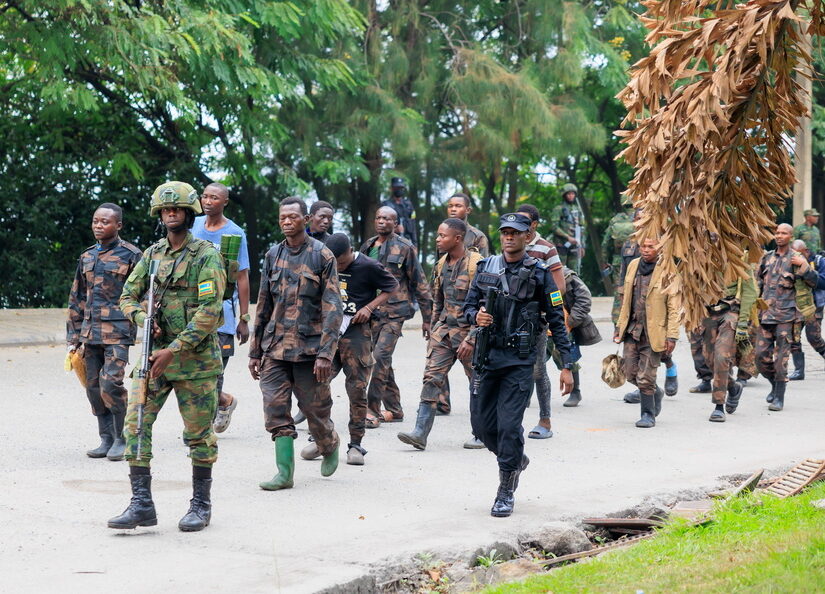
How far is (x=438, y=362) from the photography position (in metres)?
9.45

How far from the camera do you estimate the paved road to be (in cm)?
581

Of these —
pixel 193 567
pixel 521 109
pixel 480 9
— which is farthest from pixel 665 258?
pixel 480 9

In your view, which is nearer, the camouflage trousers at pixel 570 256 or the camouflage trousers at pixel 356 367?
the camouflage trousers at pixel 356 367

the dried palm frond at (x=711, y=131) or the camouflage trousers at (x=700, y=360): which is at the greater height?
the dried palm frond at (x=711, y=131)

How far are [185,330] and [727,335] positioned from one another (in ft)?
20.7

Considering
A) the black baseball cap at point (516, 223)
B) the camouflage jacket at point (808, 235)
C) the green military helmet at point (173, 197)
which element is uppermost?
the camouflage jacket at point (808, 235)

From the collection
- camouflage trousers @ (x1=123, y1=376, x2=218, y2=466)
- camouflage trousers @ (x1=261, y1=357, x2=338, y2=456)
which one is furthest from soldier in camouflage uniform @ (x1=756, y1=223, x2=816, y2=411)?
camouflage trousers @ (x1=123, y1=376, x2=218, y2=466)

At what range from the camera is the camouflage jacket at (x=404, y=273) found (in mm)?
10547

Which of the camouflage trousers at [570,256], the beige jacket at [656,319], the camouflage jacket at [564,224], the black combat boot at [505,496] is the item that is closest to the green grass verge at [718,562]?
the black combat boot at [505,496]

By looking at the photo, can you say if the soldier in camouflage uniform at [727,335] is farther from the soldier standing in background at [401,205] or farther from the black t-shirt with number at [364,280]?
the soldier standing in background at [401,205]

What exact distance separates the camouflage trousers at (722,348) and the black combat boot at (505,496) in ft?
14.8

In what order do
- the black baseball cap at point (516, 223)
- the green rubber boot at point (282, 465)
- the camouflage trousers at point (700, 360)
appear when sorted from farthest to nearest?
1. the camouflage trousers at point (700, 360)
2. the green rubber boot at point (282, 465)
3. the black baseball cap at point (516, 223)

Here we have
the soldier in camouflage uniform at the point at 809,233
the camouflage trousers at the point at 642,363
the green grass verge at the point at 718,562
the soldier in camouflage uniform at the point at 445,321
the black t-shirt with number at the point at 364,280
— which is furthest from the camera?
the soldier in camouflage uniform at the point at 809,233

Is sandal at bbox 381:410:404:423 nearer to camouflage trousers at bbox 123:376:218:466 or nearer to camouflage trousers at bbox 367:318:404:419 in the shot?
camouflage trousers at bbox 367:318:404:419
